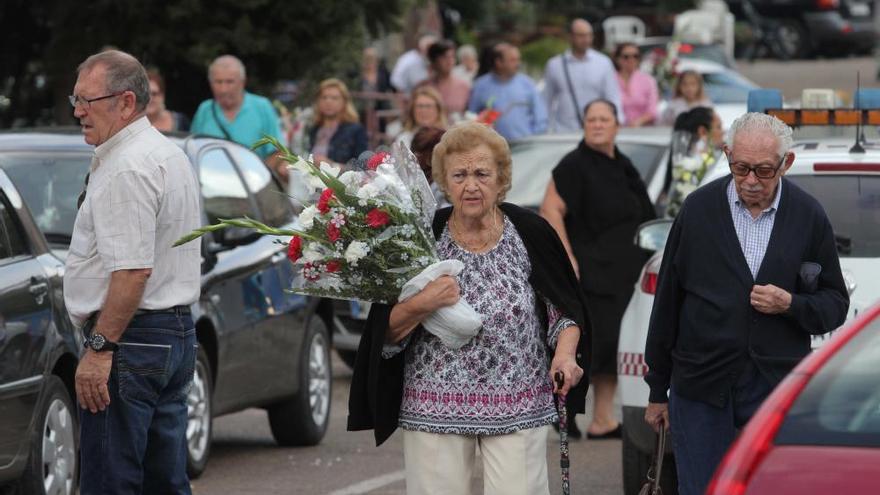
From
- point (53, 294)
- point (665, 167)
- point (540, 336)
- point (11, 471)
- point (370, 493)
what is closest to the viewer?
point (540, 336)

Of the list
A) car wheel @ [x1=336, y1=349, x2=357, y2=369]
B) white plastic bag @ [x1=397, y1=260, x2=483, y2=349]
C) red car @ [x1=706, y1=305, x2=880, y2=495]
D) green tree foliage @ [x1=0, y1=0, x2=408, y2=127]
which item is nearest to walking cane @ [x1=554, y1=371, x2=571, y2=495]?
white plastic bag @ [x1=397, y1=260, x2=483, y2=349]

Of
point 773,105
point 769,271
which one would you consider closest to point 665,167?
point 773,105

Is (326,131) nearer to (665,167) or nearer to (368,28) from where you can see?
(665,167)

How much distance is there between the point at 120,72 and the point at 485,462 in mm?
1815

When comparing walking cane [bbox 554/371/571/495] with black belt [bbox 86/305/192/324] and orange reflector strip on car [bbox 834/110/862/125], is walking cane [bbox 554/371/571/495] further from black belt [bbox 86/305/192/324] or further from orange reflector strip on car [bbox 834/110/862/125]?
orange reflector strip on car [bbox 834/110/862/125]

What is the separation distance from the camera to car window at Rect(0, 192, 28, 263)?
8.30 meters

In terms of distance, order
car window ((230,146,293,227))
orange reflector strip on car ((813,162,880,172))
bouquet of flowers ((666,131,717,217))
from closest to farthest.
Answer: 1. orange reflector strip on car ((813,162,880,172))
2. car window ((230,146,293,227))
3. bouquet of flowers ((666,131,717,217))

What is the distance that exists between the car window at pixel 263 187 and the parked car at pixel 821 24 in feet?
118

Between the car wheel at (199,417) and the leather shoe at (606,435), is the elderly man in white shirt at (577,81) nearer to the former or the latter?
the leather shoe at (606,435)

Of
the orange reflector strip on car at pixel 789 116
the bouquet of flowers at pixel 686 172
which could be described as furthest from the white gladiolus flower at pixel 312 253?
the bouquet of flowers at pixel 686 172

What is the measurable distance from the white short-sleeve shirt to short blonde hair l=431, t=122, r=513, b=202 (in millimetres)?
947

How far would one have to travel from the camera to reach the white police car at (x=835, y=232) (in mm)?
7859

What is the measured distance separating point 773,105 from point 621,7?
1545 inches

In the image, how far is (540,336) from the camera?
246 inches
